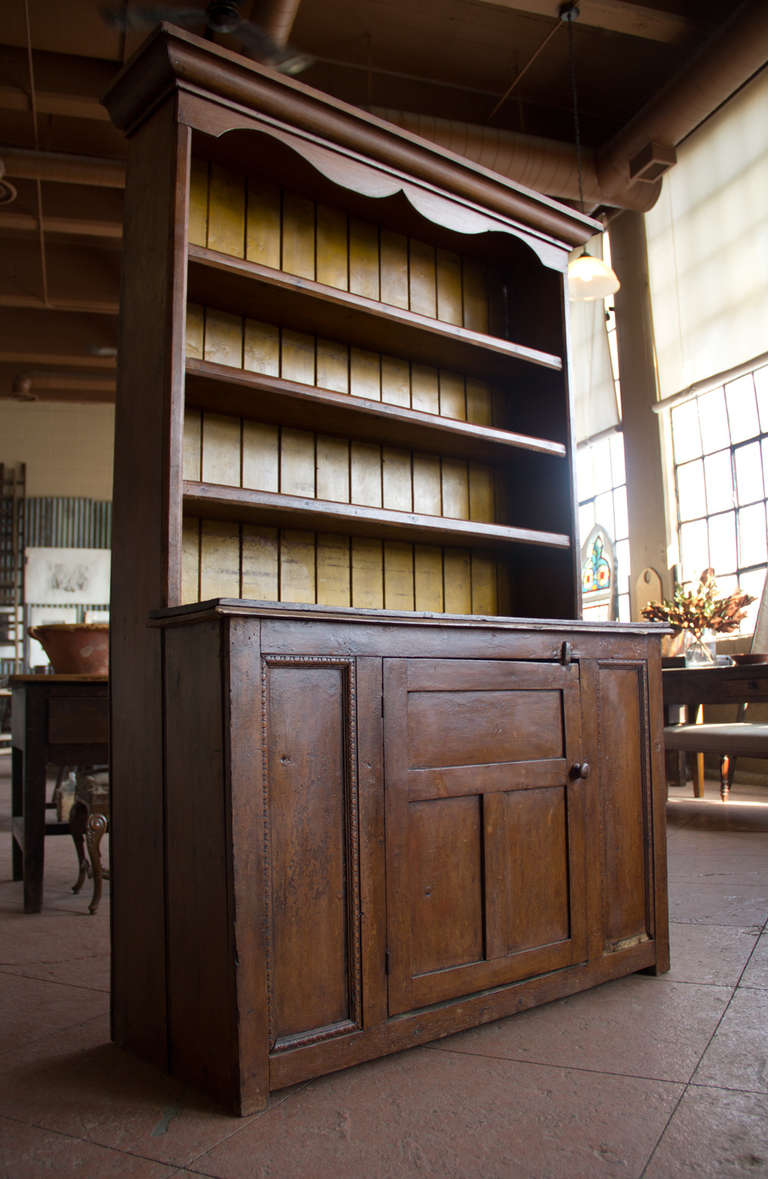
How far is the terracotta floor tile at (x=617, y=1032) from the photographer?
171cm

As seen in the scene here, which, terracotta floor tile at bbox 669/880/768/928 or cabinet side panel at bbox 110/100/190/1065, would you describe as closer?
cabinet side panel at bbox 110/100/190/1065

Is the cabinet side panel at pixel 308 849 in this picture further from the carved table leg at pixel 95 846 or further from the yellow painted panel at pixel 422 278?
the carved table leg at pixel 95 846

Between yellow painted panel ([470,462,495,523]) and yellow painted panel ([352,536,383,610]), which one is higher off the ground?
yellow painted panel ([470,462,495,523])

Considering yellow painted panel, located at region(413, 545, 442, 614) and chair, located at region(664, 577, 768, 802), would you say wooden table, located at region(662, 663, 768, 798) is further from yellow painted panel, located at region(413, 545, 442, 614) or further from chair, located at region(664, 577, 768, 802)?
yellow painted panel, located at region(413, 545, 442, 614)

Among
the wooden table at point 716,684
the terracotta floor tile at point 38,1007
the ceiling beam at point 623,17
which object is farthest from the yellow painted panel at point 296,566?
the ceiling beam at point 623,17

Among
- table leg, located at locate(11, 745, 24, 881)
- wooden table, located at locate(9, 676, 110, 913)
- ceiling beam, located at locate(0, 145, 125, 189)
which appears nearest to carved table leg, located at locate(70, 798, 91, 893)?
wooden table, located at locate(9, 676, 110, 913)

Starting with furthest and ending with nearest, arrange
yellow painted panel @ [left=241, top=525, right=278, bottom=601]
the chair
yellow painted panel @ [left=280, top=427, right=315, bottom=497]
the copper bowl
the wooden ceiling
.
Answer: the wooden ceiling < the chair < the copper bowl < yellow painted panel @ [left=280, top=427, right=315, bottom=497] < yellow painted panel @ [left=241, top=525, right=278, bottom=601]

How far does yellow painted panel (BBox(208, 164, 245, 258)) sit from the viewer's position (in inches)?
95.8

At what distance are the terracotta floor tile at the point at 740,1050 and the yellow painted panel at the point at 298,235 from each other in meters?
2.30

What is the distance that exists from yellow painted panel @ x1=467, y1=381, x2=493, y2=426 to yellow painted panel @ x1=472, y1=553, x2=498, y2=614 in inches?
19.1

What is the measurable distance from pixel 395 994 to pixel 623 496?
23.4 ft

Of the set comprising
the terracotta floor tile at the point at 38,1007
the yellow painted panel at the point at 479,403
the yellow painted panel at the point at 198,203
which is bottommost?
the terracotta floor tile at the point at 38,1007

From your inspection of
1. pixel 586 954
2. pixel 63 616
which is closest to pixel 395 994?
pixel 586 954

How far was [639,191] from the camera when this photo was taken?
7.22m
